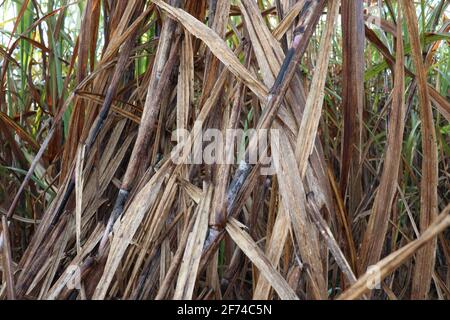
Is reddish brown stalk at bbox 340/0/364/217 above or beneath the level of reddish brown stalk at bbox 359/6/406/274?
above

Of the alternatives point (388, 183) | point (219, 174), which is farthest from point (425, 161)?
point (219, 174)

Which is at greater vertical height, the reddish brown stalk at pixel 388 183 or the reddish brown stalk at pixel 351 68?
the reddish brown stalk at pixel 351 68

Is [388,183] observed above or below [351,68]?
below

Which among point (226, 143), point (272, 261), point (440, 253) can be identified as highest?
point (226, 143)

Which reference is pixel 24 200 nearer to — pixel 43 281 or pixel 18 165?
pixel 18 165

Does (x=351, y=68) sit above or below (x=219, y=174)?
above

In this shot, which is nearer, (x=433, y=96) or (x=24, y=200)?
(x=433, y=96)

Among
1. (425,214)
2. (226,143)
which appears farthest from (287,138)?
(425,214)

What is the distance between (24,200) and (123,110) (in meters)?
0.32

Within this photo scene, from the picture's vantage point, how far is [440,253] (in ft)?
3.54

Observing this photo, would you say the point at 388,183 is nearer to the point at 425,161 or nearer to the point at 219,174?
the point at 425,161

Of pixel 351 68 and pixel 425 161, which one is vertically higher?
pixel 351 68
